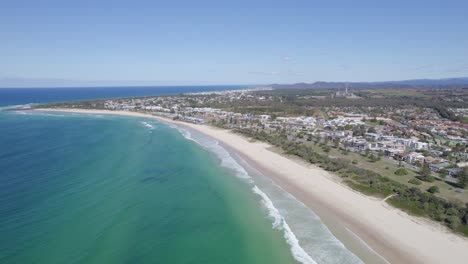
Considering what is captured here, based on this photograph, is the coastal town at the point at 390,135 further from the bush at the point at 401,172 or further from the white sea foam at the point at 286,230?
the white sea foam at the point at 286,230

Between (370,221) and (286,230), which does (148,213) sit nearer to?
(286,230)

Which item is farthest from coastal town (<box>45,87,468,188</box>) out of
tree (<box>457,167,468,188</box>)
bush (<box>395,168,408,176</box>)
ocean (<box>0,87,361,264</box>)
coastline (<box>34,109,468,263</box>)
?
ocean (<box>0,87,361,264</box>)

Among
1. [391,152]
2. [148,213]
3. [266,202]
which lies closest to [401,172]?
[391,152]

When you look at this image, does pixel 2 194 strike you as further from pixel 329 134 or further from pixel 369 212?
pixel 329 134

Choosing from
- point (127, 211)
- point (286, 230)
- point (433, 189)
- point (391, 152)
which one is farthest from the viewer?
point (391, 152)

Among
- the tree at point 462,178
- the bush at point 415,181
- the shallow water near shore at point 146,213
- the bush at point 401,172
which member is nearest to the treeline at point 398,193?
the bush at point 415,181
